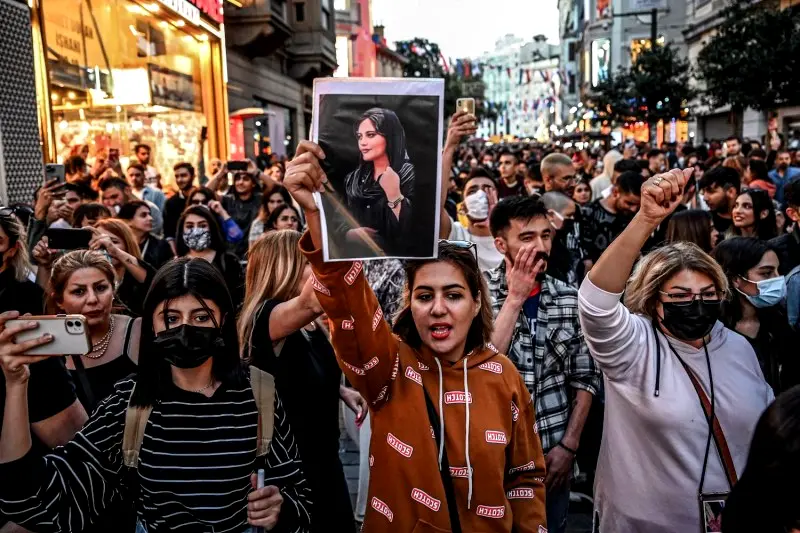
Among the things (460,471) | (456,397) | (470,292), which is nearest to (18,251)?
(470,292)

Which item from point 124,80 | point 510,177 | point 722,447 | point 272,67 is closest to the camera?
point 722,447

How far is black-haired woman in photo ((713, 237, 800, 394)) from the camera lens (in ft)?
12.4

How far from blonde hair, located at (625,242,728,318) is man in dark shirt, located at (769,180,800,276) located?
8.15 ft

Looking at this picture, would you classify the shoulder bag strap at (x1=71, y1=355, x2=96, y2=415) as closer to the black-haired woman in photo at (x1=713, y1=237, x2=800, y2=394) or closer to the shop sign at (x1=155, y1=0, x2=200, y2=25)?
the black-haired woman in photo at (x1=713, y1=237, x2=800, y2=394)

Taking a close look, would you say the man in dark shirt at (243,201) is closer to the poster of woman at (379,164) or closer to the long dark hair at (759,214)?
the long dark hair at (759,214)

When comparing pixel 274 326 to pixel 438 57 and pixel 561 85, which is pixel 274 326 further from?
pixel 561 85

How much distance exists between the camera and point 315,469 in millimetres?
3318

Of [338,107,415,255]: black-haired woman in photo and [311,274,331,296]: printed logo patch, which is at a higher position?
[338,107,415,255]: black-haired woman in photo

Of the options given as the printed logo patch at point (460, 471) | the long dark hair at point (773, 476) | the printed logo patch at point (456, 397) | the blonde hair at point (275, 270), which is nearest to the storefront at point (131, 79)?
the blonde hair at point (275, 270)

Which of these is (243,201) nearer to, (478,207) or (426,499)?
(478,207)

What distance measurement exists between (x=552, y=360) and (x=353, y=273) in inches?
58.8

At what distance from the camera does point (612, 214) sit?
22.9 ft

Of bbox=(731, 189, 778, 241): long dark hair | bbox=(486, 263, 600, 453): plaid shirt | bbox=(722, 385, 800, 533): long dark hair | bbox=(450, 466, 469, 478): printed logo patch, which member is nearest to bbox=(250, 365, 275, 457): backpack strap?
bbox=(450, 466, 469, 478): printed logo patch

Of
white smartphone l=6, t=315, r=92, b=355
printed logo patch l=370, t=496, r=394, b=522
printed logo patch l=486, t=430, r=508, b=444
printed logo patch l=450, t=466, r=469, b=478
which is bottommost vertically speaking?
printed logo patch l=370, t=496, r=394, b=522
